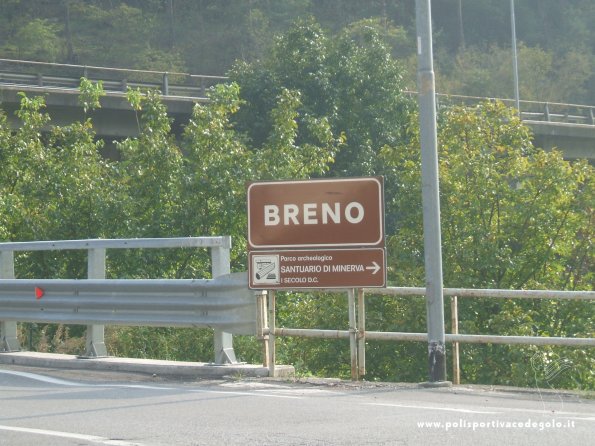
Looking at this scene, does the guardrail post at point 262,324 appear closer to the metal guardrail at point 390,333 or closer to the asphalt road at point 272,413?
the metal guardrail at point 390,333

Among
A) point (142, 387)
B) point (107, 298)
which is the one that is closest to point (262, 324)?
point (142, 387)

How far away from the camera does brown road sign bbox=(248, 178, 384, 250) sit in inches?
433

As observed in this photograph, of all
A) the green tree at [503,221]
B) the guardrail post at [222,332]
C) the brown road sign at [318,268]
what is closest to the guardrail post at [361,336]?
the brown road sign at [318,268]

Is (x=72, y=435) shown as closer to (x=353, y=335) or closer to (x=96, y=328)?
(x=353, y=335)

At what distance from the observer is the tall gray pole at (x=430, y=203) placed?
423 inches

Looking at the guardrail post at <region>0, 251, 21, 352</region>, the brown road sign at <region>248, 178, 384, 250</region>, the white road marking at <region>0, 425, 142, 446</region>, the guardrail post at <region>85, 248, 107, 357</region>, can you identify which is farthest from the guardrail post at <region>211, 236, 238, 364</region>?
the white road marking at <region>0, 425, 142, 446</region>

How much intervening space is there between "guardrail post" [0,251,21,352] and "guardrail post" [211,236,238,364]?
2949 mm

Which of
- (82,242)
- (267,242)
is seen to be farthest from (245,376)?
(82,242)

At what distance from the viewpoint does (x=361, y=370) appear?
36.3 ft

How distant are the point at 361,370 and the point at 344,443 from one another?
3889 mm

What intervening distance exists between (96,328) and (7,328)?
4.54 ft

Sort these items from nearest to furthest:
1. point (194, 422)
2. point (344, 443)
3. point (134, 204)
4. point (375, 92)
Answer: point (344, 443) < point (194, 422) < point (134, 204) < point (375, 92)

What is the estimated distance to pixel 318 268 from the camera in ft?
36.2

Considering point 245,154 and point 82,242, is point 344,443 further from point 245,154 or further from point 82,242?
point 245,154
